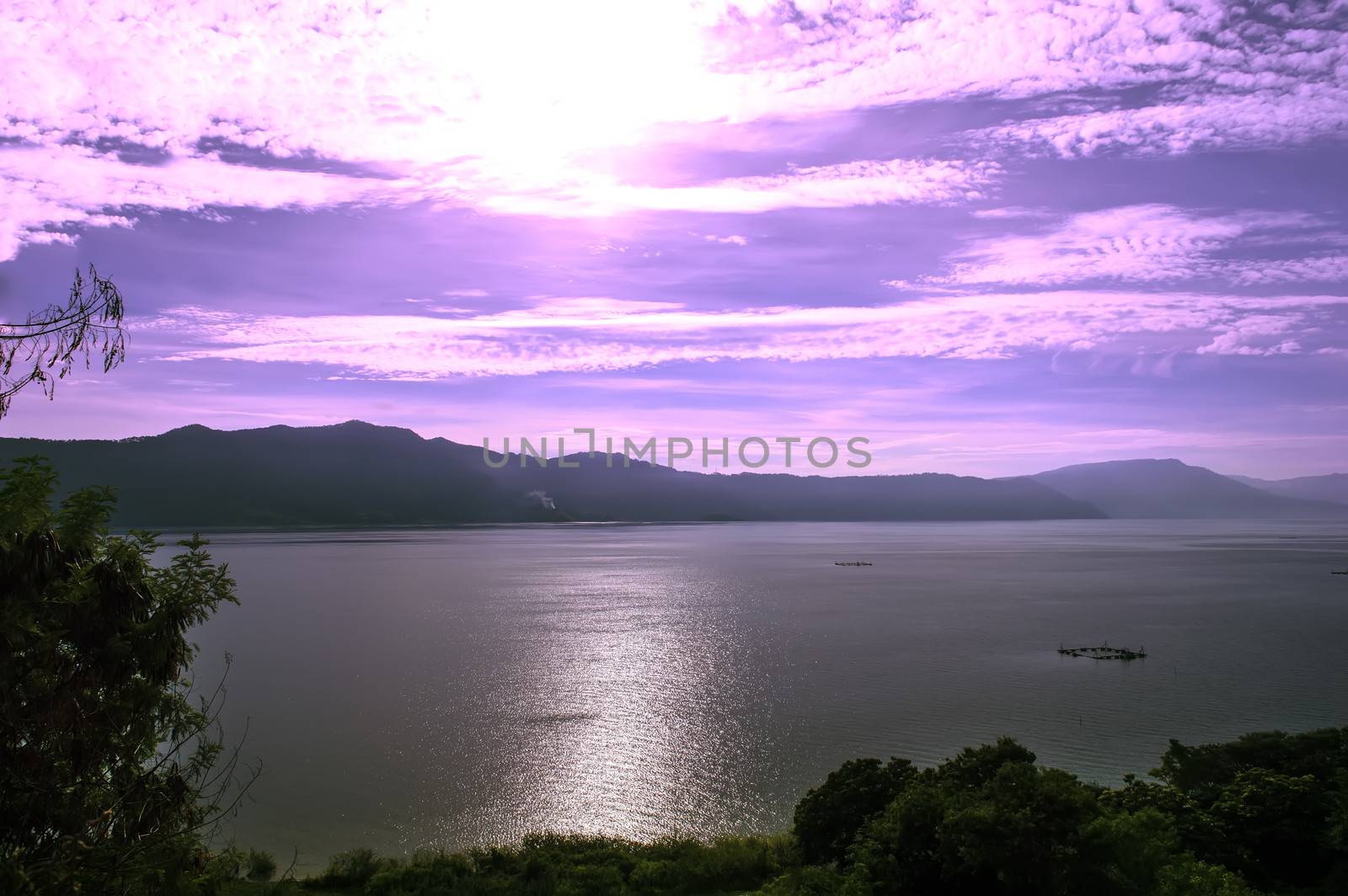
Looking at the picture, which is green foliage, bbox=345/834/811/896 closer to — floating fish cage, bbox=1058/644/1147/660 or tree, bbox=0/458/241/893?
tree, bbox=0/458/241/893

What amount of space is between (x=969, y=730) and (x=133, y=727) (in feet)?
98.5

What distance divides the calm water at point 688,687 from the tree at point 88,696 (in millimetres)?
12565

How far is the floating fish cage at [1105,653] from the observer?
49625 millimetres

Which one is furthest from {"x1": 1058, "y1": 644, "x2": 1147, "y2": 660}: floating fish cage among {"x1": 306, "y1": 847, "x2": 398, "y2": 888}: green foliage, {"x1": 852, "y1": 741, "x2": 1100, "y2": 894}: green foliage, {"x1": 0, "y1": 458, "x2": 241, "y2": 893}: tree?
{"x1": 0, "y1": 458, "x2": 241, "y2": 893}: tree

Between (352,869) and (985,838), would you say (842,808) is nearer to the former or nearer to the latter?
(985,838)

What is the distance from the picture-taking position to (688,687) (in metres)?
43.1

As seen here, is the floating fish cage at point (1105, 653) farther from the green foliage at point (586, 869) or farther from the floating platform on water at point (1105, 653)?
the green foliage at point (586, 869)

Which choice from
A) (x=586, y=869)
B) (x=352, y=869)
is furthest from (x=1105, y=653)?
(x=352, y=869)

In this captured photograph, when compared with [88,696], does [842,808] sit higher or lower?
lower

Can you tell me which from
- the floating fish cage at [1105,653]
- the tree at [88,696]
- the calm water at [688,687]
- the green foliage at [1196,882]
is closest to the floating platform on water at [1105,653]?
the floating fish cage at [1105,653]

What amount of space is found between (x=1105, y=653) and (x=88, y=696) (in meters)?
52.0

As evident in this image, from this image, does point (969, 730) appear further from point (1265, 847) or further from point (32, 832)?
point (32, 832)

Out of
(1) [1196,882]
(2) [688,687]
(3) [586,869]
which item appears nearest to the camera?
(1) [1196,882]

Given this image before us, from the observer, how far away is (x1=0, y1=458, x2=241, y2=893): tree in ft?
29.0
